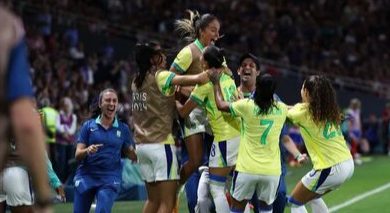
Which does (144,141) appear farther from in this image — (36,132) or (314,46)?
(314,46)

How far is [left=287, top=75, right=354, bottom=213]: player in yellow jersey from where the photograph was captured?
10828 mm

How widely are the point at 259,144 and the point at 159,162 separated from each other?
3.36 feet

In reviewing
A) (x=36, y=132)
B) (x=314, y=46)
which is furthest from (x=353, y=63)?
(x=36, y=132)

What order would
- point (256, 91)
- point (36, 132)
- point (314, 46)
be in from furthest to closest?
1. point (314, 46)
2. point (256, 91)
3. point (36, 132)

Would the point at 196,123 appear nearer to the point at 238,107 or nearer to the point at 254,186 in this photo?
the point at 238,107

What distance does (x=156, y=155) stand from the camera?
10.7 meters

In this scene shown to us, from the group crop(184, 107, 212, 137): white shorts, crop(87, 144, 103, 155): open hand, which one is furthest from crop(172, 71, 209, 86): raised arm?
crop(87, 144, 103, 155): open hand

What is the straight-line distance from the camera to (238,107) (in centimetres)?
1033

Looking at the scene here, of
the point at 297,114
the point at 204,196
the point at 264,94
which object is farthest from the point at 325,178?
the point at 204,196

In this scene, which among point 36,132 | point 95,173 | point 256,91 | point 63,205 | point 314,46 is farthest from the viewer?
point 314,46

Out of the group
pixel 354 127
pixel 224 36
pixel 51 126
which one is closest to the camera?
pixel 51 126

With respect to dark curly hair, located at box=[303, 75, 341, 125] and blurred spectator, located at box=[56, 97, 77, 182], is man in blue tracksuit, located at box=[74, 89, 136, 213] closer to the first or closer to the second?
dark curly hair, located at box=[303, 75, 341, 125]

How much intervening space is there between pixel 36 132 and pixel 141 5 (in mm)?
25900

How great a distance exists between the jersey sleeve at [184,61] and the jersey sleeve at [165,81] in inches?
12.3
